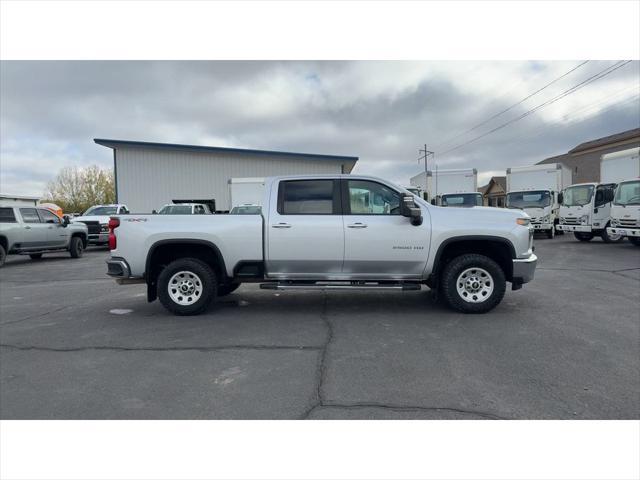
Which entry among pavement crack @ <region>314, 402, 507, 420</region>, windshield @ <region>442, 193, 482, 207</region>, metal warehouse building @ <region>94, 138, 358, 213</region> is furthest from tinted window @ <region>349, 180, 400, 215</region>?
metal warehouse building @ <region>94, 138, 358, 213</region>

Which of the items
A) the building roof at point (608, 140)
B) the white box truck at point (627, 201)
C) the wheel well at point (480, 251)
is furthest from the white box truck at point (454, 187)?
the building roof at point (608, 140)

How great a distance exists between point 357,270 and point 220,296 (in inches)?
111

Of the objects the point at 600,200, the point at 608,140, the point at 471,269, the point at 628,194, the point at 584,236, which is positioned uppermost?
the point at 608,140

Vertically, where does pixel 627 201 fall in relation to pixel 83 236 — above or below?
above

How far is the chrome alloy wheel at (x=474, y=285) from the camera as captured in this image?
5398mm

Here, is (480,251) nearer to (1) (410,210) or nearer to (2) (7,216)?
(1) (410,210)

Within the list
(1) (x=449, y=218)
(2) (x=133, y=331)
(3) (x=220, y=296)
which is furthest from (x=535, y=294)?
(2) (x=133, y=331)

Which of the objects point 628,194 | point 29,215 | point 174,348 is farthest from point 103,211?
point 628,194

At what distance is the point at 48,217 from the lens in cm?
1334

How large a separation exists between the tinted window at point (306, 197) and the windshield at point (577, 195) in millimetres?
14930

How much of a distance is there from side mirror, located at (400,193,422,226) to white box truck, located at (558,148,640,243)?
13.6 meters

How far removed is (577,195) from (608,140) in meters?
30.8

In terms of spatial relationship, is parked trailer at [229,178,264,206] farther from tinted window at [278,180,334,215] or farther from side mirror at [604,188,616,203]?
side mirror at [604,188,616,203]

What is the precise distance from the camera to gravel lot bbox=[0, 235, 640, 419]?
2.96m
